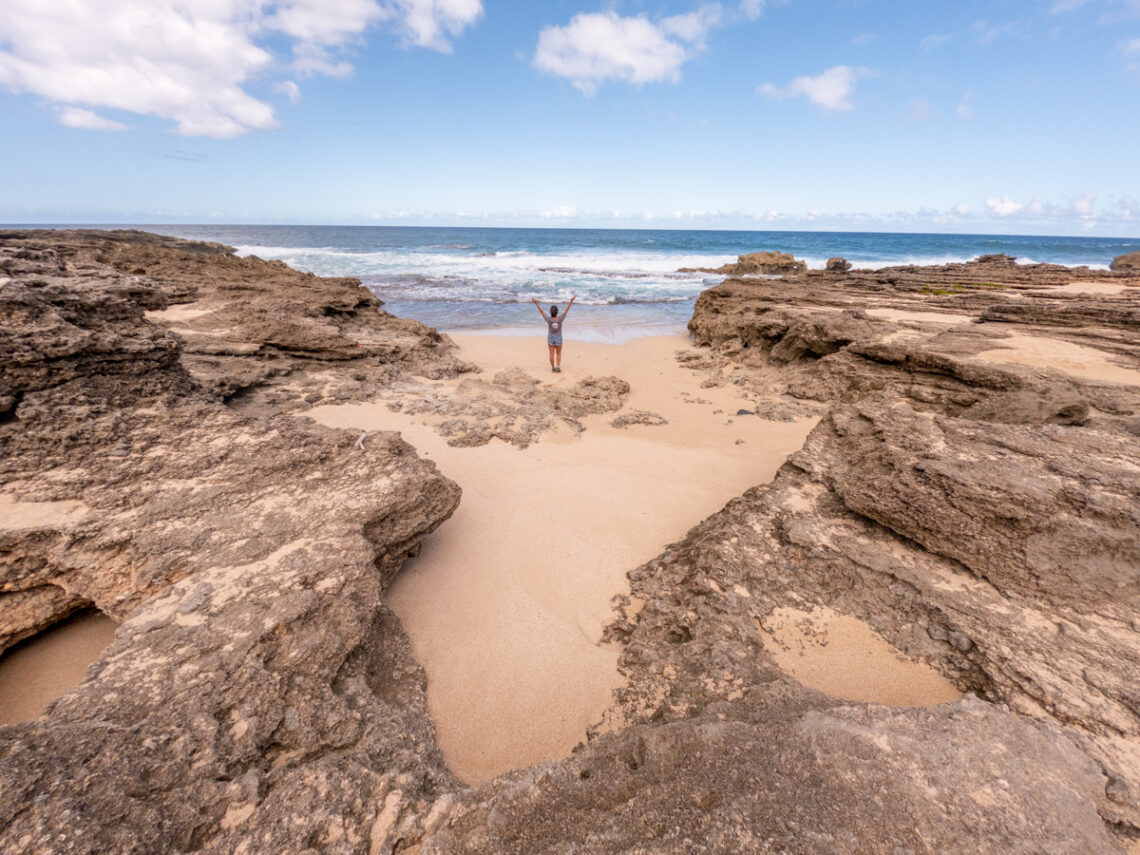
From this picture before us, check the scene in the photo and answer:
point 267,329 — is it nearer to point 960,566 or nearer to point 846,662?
point 846,662

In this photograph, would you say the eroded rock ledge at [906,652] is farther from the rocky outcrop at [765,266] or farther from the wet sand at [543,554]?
the rocky outcrop at [765,266]

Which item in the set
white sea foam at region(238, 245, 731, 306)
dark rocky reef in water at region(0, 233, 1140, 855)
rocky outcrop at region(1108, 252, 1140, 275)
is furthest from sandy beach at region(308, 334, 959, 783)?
rocky outcrop at region(1108, 252, 1140, 275)

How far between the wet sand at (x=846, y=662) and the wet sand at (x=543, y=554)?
3.55 ft

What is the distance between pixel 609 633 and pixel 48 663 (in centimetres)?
323

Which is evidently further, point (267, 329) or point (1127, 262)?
point (1127, 262)

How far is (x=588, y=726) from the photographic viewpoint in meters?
2.73

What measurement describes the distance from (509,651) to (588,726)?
0.76 meters

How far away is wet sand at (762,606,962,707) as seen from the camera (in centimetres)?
239

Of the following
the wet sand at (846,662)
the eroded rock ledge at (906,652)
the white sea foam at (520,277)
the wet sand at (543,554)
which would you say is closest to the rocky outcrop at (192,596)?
the wet sand at (543,554)

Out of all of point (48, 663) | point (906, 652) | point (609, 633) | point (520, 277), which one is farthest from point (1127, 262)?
point (48, 663)

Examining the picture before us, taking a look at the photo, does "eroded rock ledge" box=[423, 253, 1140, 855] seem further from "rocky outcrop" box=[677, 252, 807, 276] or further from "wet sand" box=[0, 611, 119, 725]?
"rocky outcrop" box=[677, 252, 807, 276]

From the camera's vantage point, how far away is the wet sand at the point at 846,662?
239cm

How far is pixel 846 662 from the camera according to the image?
2.59m

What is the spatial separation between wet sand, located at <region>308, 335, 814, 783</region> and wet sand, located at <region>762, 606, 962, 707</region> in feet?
3.55
